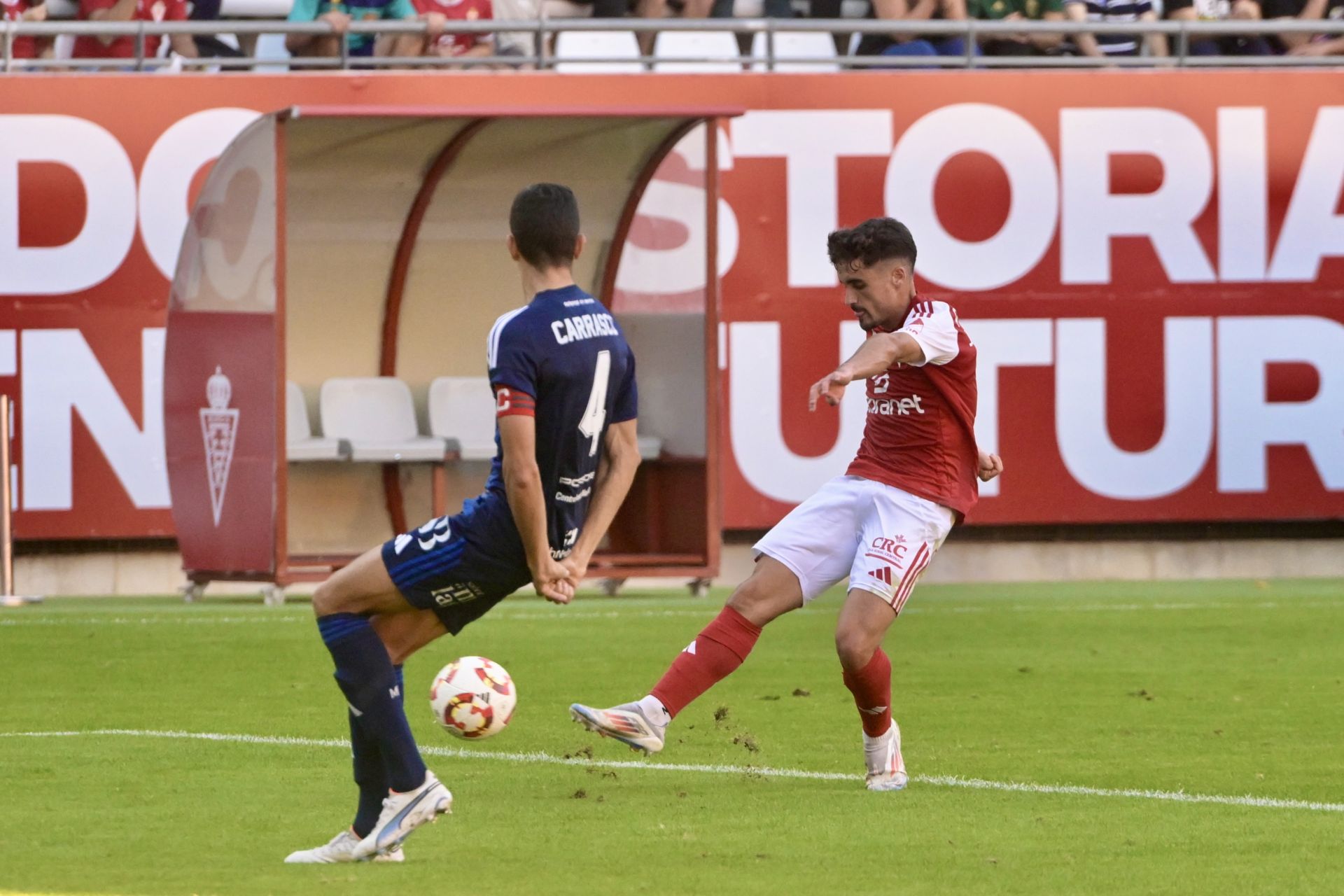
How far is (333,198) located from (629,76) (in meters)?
2.35

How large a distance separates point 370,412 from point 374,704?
391 inches

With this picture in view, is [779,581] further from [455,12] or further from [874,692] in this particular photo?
[455,12]

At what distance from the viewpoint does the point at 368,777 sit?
A: 5766 millimetres

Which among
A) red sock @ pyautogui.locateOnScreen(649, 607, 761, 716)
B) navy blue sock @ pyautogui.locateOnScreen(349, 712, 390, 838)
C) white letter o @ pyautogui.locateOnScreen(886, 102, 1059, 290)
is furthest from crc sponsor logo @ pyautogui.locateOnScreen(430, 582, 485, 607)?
white letter o @ pyautogui.locateOnScreen(886, 102, 1059, 290)

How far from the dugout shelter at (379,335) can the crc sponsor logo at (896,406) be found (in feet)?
20.7

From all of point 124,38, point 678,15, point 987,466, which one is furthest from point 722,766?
point 678,15

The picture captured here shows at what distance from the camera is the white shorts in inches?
285

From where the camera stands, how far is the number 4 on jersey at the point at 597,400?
19.6 feet

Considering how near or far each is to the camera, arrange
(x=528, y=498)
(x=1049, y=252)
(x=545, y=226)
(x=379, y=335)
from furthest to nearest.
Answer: (x=1049, y=252) → (x=379, y=335) → (x=545, y=226) → (x=528, y=498)

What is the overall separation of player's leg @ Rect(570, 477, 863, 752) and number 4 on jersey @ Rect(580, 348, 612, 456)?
4.64 ft

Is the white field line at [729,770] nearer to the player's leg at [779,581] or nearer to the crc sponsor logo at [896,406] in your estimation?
the player's leg at [779,581]

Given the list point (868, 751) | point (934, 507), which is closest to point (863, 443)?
point (934, 507)

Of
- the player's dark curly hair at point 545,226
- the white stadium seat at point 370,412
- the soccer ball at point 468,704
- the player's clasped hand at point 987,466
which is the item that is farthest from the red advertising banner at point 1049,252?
the player's dark curly hair at point 545,226

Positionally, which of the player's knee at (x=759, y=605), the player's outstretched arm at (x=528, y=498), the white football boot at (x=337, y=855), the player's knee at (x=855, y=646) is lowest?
the white football boot at (x=337, y=855)
